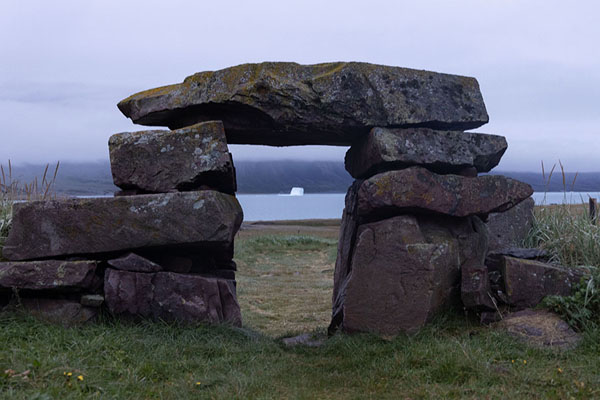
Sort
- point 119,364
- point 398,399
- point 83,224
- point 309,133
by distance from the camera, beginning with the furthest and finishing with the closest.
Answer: point 309,133, point 83,224, point 119,364, point 398,399

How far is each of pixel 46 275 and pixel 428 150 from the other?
480 cm

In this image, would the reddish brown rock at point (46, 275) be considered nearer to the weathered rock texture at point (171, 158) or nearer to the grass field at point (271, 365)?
the grass field at point (271, 365)

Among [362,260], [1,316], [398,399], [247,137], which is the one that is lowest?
[398,399]

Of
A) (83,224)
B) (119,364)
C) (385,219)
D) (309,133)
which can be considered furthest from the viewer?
(309,133)

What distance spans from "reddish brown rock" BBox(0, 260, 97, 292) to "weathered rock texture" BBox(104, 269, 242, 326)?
12.1 inches

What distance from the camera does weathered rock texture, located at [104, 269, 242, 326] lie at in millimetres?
6531

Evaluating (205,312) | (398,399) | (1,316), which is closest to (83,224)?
(1,316)

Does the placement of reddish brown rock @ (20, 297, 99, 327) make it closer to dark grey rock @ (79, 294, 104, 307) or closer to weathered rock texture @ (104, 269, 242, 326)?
dark grey rock @ (79, 294, 104, 307)

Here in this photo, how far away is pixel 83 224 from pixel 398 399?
4.06 m

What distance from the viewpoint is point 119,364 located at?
17.4 feet

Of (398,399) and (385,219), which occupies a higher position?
(385,219)

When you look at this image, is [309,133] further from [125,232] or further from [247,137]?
[125,232]

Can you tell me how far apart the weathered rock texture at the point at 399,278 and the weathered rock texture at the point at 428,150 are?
770 mm

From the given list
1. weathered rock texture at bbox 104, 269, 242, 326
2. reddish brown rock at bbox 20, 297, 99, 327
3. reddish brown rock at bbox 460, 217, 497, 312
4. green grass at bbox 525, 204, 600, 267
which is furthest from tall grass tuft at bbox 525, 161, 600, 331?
→ reddish brown rock at bbox 20, 297, 99, 327
